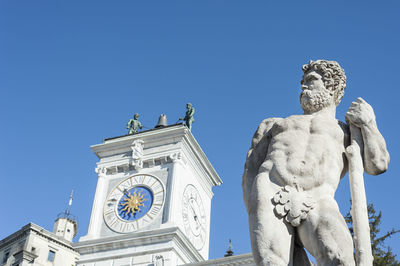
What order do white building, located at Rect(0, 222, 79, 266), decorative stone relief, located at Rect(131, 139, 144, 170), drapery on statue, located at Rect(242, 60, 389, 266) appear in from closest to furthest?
drapery on statue, located at Rect(242, 60, 389, 266) < decorative stone relief, located at Rect(131, 139, 144, 170) < white building, located at Rect(0, 222, 79, 266)

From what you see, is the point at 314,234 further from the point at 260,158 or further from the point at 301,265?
the point at 260,158

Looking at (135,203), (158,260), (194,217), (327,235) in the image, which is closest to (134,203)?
(135,203)

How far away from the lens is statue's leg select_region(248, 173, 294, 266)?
4.73m

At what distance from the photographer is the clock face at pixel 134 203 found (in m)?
29.1

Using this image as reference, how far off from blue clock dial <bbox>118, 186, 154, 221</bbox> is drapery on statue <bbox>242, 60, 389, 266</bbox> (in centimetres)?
2407

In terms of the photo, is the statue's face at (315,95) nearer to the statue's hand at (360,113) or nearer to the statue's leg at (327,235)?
the statue's hand at (360,113)

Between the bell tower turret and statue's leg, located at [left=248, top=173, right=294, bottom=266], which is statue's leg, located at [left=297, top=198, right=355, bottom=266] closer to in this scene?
statue's leg, located at [left=248, top=173, right=294, bottom=266]

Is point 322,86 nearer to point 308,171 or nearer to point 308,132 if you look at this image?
point 308,132

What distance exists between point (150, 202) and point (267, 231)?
2503 centimetres

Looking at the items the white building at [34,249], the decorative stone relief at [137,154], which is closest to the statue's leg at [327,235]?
the decorative stone relief at [137,154]

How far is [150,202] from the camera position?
29.5 metres

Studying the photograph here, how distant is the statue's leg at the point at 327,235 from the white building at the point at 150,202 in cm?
2173

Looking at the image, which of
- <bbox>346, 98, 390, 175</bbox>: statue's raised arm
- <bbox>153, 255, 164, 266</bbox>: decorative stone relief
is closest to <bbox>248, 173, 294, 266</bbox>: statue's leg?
<bbox>346, 98, 390, 175</bbox>: statue's raised arm

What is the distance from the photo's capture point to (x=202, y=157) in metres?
32.0
